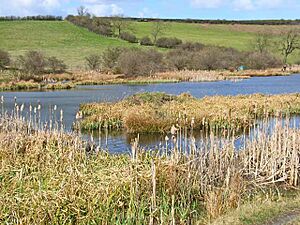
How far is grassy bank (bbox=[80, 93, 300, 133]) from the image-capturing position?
24.0 metres

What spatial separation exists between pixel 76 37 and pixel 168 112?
260 ft

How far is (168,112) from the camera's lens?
1030 inches

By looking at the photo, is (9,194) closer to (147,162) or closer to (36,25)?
(147,162)

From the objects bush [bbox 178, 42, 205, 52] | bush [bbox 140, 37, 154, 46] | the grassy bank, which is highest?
bush [bbox 140, 37, 154, 46]

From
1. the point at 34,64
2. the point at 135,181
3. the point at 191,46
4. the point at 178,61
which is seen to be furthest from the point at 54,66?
the point at 135,181

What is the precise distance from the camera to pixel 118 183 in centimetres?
1062

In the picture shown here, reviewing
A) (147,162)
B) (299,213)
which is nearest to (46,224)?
(147,162)

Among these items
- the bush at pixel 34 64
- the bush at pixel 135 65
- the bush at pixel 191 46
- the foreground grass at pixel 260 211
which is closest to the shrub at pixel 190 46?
the bush at pixel 191 46

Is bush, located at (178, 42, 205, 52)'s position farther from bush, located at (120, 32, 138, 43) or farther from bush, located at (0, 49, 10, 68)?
bush, located at (0, 49, 10, 68)

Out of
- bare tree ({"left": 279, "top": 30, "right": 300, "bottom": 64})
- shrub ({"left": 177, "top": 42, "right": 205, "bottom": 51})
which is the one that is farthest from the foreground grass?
bare tree ({"left": 279, "top": 30, "right": 300, "bottom": 64})

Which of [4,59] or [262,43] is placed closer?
[4,59]

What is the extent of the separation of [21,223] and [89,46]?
88.4 metres

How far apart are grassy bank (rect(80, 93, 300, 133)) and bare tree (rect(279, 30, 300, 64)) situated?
72021mm

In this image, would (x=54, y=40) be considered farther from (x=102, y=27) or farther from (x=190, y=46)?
(x=190, y=46)
